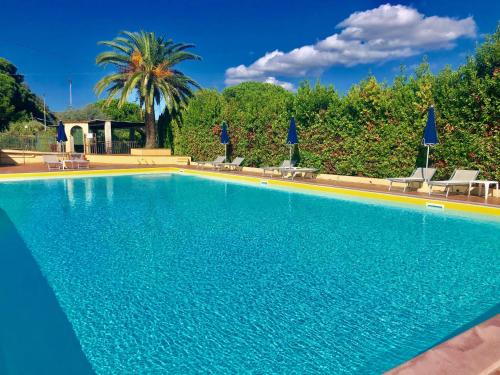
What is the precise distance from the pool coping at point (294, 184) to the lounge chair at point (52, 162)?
144cm

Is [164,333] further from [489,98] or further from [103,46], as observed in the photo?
[103,46]

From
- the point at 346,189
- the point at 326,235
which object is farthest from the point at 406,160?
the point at 326,235

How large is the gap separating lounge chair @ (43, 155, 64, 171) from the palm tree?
224 inches

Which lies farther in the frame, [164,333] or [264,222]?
[264,222]

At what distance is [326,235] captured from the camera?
27.4 feet

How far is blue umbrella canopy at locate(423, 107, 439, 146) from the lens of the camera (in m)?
11.5

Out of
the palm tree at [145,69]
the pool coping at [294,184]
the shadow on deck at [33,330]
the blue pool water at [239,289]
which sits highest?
the palm tree at [145,69]

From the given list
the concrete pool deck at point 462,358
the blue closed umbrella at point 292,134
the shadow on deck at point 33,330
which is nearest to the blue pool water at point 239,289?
the shadow on deck at point 33,330

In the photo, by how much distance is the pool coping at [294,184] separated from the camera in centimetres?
1044

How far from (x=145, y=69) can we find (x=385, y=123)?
17.3 metres

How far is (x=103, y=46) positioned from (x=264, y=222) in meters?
22.4

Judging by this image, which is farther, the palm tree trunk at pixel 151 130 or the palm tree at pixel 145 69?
the palm tree trunk at pixel 151 130

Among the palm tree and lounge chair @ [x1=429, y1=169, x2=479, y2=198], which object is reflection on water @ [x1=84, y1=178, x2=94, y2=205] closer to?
the palm tree

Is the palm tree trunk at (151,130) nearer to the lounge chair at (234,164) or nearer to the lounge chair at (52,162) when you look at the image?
the lounge chair at (52,162)
